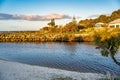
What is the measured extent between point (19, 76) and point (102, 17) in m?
93.8

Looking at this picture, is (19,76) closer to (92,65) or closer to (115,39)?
(115,39)

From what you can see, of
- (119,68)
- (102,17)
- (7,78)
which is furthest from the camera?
(102,17)

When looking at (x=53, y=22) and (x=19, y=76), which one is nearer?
(x=19, y=76)

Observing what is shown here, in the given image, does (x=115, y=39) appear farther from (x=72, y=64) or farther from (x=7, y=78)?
(x=72, y=64)

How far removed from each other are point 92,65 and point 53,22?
73255 mm

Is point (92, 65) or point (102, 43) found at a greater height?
point (102, 43)

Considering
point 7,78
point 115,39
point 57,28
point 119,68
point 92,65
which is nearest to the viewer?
point 115,39

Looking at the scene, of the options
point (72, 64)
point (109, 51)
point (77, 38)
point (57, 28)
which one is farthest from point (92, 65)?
point (57, 28)

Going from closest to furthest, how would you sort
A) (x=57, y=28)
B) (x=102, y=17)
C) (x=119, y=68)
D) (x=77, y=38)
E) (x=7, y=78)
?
(x=7, y=78) < (x=119, y=68) < (x=77, y=38) < (x=57, y=28) < (x=102, y=17)

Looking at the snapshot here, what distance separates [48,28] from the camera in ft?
333

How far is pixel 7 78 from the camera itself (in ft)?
65.6

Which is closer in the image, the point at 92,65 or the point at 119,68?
the point at 119,68

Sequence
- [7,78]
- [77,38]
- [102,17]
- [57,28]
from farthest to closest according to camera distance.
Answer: [102,17] < [57,28] < [77,38] < [7,78]

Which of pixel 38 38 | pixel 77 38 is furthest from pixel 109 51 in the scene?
pixel 38 38
